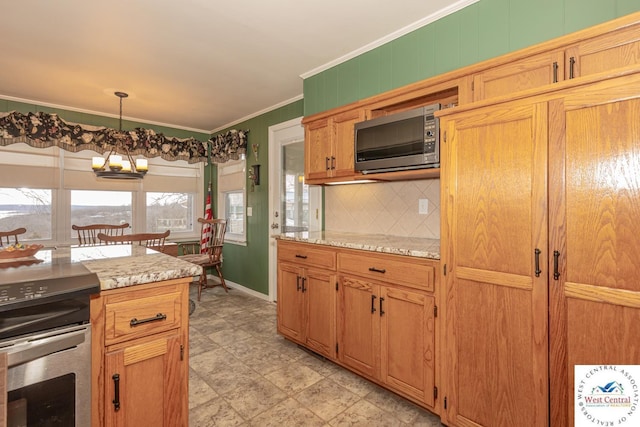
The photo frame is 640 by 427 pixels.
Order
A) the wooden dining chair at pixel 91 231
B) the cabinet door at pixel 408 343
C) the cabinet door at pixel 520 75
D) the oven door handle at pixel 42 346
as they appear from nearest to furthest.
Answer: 1. the oven door handle at pixel 42 346
2. the cabinet door at pixel 520 75
3. the cabinet door at pixel 408 343
4. the wooden dining chair at pixel 91 231

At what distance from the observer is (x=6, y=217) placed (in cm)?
368

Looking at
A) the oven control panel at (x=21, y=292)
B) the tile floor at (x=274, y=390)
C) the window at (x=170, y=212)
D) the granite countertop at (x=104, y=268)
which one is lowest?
the tile floor at (x=274, y=390)

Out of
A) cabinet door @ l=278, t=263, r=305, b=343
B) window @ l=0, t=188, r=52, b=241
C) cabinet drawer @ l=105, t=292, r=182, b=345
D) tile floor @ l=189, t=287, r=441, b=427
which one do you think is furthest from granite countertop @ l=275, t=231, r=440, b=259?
window @ l=0, t=188, r=52, b=241

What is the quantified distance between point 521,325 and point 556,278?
0.85 ft

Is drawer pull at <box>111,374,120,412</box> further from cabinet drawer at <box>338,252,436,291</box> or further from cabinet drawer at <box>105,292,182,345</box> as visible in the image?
cabinet drawer at <box>338,252,436,291</box>

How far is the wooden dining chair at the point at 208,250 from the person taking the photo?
4176 mm

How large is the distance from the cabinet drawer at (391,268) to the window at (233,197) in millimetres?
2703

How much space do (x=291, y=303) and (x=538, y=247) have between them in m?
1.87

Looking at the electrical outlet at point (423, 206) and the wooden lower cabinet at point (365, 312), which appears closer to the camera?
the wooden lower cabinet at point (365, 312)

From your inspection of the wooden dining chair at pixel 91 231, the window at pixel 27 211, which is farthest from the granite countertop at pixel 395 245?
the window at pixel 27 211

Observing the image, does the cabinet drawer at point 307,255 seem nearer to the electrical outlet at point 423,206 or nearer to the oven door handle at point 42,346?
the electrical outlet at point 423,206

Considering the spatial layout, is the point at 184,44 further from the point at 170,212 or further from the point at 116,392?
the point at 170,212

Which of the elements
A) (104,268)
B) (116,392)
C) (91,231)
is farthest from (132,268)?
(91,231)

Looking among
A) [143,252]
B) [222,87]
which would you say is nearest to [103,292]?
[143,252]
